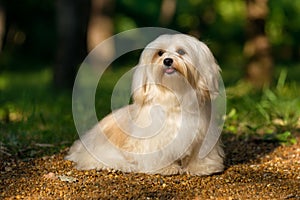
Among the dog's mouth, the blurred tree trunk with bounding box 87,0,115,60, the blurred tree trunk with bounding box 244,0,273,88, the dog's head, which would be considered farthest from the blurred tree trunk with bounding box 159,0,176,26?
the dog's mouth

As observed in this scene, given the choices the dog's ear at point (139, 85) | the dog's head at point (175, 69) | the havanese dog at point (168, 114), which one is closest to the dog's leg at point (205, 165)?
the havanese dog at point (168, 114)

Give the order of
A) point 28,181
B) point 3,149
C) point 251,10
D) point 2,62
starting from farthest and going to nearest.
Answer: point 2,62 → point 251,10 → point 3,149 → point 28,181

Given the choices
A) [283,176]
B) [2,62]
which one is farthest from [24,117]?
[2,62]

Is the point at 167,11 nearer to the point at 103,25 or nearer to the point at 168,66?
the point at 103,25

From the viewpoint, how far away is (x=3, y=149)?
5637 millimetres

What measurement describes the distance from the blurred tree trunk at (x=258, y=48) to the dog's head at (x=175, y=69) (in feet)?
17.2

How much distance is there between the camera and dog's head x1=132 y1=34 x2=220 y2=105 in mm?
4805

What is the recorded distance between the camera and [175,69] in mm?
4793

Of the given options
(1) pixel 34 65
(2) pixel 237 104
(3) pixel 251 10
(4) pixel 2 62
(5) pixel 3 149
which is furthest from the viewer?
(1) pixel 34 65

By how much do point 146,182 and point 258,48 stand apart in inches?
239

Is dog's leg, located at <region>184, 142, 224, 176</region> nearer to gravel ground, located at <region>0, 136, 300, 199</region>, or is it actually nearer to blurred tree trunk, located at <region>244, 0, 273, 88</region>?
gravel ground, located at <region>0, 136, 300, 199</region>

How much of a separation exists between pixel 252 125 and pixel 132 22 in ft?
52.8

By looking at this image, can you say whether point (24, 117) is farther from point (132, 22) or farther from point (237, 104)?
point (132, 22)

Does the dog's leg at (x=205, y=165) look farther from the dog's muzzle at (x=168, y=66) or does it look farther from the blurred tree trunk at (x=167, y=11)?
the blurred tree trunk at (x=167, y=11)
